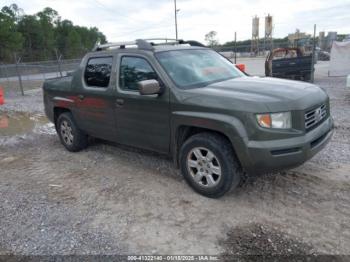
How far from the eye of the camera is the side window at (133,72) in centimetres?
446

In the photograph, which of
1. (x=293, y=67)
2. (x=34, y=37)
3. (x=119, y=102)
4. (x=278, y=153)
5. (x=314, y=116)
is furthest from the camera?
(x=34, y=37)

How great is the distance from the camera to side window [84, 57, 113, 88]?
16.6ft

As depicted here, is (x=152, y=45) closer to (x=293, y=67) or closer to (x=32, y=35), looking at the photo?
(x=293, y=67)

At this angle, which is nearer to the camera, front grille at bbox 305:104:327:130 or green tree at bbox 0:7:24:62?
front grille at bbox 305:104:327:130

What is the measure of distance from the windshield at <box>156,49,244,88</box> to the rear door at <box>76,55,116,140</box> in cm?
100

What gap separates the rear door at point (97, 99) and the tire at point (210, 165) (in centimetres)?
153

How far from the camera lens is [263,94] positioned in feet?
12.0

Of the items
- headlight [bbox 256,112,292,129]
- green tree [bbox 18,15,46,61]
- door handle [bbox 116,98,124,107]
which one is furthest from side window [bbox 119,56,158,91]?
green tree [bbox 18,15,46,61]

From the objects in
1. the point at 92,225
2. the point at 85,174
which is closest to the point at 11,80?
the point at 85,174

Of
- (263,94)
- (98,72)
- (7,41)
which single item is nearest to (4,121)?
(98,72)

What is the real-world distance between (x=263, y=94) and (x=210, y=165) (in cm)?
103

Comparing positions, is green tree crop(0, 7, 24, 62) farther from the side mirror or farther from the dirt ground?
the side mirror

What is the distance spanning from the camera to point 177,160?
172 inches

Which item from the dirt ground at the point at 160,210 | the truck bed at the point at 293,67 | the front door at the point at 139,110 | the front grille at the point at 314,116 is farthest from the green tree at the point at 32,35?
the front grille at the point at 314,116
